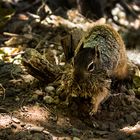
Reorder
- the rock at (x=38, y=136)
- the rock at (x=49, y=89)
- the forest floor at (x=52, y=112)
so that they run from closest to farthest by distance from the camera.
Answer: the rock at (x=38, y=136)
the forest floor at (x=52, y=112)
the rock at (x=49, y=89)

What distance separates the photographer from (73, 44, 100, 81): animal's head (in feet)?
8.38

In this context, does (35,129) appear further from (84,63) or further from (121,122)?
(121,122)

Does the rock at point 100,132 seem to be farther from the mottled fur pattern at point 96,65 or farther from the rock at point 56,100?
the rock at point 56,100

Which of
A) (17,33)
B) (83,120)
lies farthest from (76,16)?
(83,120)

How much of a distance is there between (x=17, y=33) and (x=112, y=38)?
4.94 ft

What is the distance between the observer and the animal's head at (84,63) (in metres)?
2.55

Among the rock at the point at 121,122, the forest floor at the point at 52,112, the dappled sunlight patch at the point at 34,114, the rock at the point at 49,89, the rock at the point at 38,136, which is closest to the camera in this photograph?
the rock at the point at 38,136

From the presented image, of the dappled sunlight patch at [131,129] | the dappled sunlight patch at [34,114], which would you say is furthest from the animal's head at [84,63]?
the dappled sunlight patch at [131,129]

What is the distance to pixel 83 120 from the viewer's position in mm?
2781

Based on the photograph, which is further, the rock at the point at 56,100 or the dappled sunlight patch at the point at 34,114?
the rock at the point at 56,100

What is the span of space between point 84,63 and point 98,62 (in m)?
0.15

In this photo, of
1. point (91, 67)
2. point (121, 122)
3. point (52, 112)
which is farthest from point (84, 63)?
point (121, 122)

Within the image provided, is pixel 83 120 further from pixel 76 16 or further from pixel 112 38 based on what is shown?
pixel 76 16

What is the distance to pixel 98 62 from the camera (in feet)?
8.77
